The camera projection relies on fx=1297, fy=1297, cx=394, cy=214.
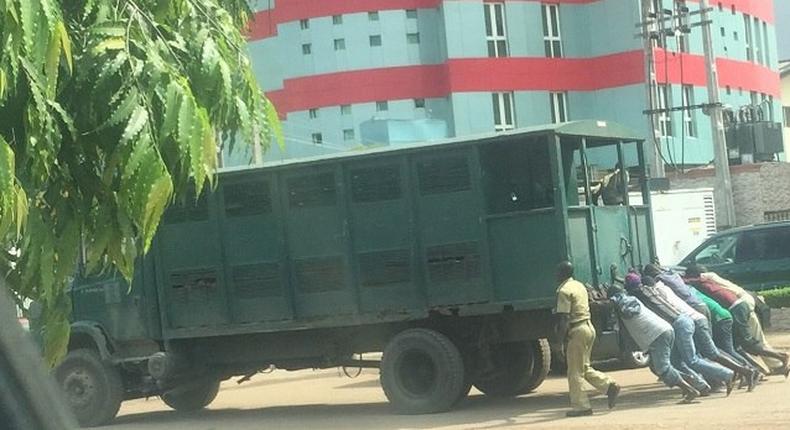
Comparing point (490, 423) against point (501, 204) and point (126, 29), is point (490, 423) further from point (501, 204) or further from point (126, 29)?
point (126, 29)

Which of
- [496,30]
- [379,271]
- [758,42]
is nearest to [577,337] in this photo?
[379,271]

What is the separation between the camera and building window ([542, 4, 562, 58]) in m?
43.4

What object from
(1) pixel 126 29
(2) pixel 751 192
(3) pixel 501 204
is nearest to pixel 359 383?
(3) pixel 501 204

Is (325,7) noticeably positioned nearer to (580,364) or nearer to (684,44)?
(684,44)

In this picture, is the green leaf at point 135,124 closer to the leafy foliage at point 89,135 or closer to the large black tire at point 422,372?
the leafy foliage at point 89,135

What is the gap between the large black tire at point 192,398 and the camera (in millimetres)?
15883

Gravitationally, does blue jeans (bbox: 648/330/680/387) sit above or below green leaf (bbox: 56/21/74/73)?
below

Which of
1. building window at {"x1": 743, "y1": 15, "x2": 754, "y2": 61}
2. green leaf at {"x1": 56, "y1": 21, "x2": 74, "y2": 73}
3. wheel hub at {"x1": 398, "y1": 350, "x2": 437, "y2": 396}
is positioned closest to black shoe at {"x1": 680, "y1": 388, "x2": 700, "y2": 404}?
→ wheel hub at {"x1": 398, "y1": 350, "x2": 437, "y2": 396}

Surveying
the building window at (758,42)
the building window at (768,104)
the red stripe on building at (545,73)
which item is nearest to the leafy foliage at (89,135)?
the red stripe on building at (545,73)

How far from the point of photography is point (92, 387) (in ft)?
48.5

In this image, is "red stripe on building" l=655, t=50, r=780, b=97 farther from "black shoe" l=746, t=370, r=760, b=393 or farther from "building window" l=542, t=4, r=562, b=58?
"black shoe" l=746, t=370, r=760, b=393

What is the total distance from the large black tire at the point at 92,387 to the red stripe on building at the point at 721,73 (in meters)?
27.6

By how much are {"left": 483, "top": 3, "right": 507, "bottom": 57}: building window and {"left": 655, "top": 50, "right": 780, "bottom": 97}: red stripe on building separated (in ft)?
16.5

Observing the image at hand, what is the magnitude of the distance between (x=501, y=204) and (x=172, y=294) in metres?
3.88
